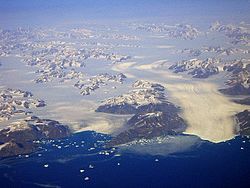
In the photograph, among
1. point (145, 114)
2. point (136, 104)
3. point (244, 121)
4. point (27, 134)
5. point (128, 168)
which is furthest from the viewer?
point (136, 104)

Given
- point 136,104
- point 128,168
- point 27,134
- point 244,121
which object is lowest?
point 128,168

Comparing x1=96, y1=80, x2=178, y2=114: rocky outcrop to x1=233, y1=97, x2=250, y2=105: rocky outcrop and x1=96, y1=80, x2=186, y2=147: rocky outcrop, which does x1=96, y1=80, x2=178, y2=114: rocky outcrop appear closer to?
x1=96, y1=80, x2=186, y2=147: rocky outcrop

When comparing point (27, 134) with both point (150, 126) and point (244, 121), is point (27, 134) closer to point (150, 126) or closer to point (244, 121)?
point (150, 126)

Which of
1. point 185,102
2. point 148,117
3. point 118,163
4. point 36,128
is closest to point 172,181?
point 118,163

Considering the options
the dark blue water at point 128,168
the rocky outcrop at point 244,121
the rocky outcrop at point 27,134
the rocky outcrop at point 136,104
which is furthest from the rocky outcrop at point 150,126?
the rocky outcrop at point 27,134

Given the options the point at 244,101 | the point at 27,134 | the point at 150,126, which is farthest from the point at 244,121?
the point at 27,134

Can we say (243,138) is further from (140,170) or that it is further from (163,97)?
(163,97)

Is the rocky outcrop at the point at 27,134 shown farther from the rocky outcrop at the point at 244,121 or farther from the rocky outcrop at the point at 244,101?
the rocky outcrop at the point at 244,101
